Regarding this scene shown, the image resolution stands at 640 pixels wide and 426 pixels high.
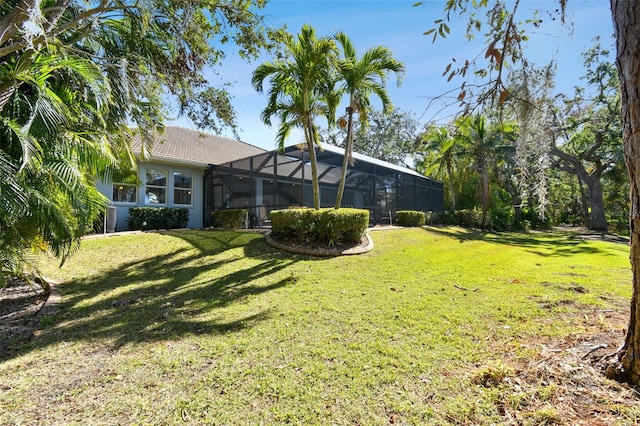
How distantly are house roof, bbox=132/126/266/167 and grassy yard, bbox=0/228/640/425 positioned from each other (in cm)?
776

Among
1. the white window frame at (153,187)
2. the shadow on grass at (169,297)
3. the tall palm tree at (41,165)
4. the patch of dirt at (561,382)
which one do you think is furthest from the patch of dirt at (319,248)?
the white window frame at (153,187)

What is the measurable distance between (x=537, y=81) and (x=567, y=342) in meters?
2.67

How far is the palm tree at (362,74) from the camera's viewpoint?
9.30m

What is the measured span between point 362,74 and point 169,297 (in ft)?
26.3

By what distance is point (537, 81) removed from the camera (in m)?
3.13

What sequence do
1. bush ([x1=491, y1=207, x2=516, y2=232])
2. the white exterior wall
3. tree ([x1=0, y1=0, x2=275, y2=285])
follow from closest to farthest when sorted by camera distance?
tree ([x1=0, y1=0, x2=275, y2=285]) → the white exterior wall → bush ([x1=491, y1=207, x2=516, y2=232])

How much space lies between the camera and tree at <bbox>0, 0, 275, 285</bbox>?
415 centimetres

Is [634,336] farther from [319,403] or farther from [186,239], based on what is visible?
[186,239]

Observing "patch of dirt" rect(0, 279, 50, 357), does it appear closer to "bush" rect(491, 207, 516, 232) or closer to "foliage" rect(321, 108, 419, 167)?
"bush" rect(491, 207, 516, 232)

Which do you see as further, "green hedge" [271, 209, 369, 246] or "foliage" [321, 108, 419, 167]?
"foliage" [321, 108, 419, 167]

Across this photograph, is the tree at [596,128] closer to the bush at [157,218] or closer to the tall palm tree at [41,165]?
the bush at [157,218]

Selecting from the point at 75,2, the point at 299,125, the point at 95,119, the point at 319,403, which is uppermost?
the point at 75,2

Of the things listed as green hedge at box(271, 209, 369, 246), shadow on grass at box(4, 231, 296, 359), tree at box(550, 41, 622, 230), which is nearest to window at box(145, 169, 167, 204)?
shadow on grass at box(4, 231, 296, 359)

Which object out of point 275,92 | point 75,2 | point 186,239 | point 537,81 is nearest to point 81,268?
point 186,239
